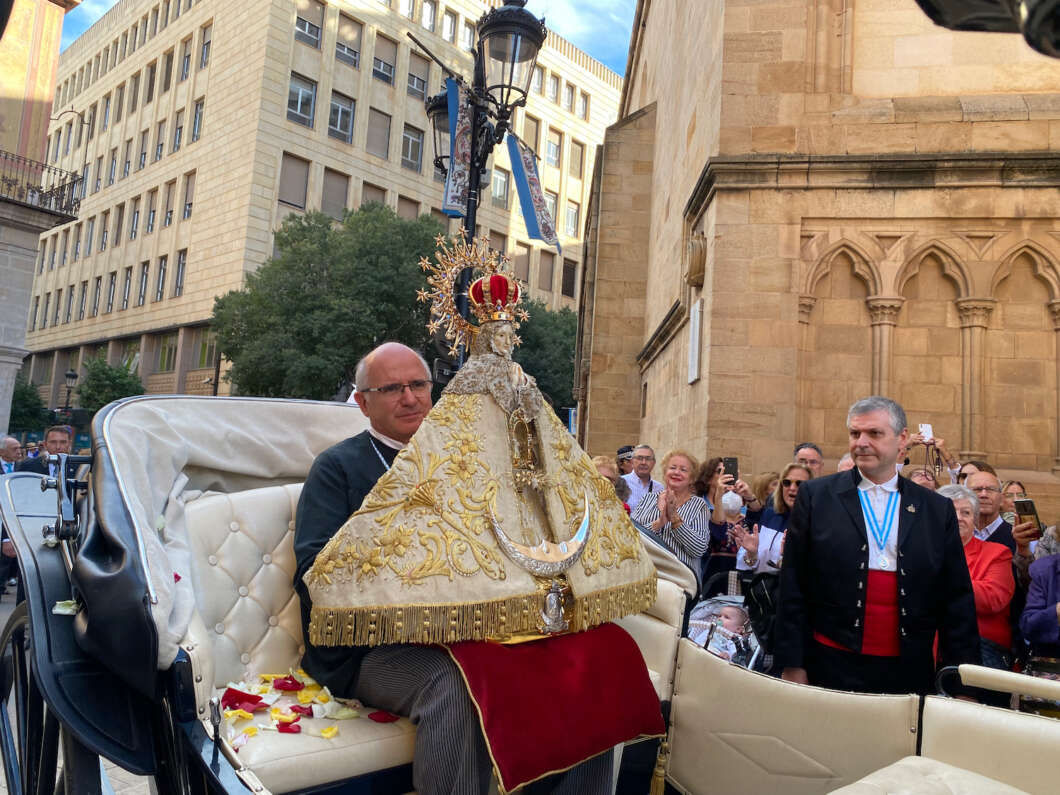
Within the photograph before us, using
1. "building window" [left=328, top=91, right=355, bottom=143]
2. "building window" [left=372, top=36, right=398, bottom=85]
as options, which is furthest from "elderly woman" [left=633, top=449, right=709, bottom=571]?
"building window" [left=372, top=36, right=398, bottom=85]

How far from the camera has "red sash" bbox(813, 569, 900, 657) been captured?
2936 millimetres

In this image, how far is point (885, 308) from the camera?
7.69 m

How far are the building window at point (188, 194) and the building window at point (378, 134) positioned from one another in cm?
718

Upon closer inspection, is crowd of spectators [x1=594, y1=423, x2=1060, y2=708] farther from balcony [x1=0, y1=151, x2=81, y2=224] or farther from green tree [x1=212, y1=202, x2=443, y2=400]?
balcony [x1=0, y1=151, x2=81, y2=224]

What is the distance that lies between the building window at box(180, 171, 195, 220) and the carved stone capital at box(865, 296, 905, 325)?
2997 cm

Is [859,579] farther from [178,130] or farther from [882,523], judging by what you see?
[178,130]

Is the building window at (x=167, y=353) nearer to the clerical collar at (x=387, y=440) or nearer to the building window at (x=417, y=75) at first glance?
the building window at (x=417, y=75)

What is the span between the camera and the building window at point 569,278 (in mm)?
41750

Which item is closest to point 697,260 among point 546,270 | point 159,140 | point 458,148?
point 458,148

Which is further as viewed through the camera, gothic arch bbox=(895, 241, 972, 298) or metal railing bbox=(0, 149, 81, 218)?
metal railing bbox=(0, 149, 81, 218)

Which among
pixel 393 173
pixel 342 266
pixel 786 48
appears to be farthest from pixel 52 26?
pixel 786 48

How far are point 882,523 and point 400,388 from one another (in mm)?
1960

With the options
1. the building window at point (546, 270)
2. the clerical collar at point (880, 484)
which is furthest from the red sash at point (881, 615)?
the building window at point (546, 270)

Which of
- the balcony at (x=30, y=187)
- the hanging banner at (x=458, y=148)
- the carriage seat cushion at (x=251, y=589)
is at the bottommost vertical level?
the carriage seat cushion at (x=251, y=589)
